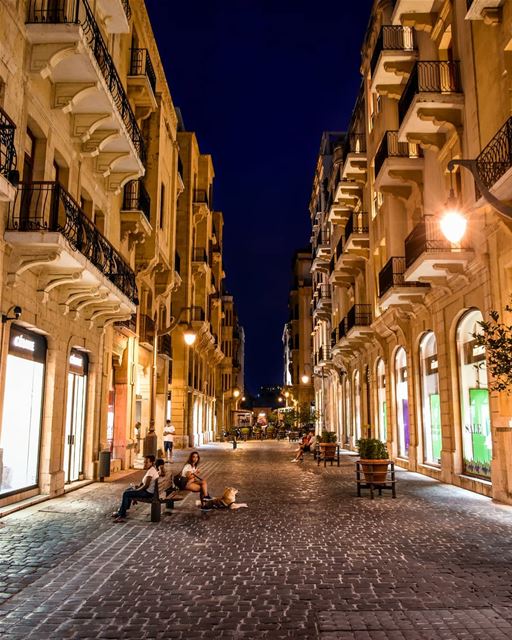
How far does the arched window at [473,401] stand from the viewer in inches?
558

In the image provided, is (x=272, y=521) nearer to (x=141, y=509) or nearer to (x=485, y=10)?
(x=141, y=509)

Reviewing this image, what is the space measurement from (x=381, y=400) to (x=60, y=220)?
17015 millimetres

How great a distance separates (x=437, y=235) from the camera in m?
15.5

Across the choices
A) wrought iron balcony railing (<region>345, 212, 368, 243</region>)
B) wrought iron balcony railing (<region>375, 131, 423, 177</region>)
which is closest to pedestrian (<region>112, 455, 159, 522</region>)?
wrought iron balcony railing (<region>375, 131, 423, 177</region>)

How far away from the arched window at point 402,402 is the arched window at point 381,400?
78.3 inches

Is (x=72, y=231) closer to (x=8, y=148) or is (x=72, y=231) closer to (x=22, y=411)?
(x=8, y=148)

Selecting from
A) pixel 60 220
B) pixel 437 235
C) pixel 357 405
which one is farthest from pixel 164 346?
pixel 437 235

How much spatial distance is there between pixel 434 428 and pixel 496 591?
487 inches

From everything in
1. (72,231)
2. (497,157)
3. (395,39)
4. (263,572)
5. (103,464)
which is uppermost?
(395,39)

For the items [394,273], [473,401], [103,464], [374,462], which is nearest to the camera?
[374,462]

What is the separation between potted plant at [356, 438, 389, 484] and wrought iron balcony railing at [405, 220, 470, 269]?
5194 millimetres

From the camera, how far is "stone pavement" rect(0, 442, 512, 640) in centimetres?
523

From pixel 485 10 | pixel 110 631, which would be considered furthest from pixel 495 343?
pixel 485 10

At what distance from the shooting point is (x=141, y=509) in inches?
472
